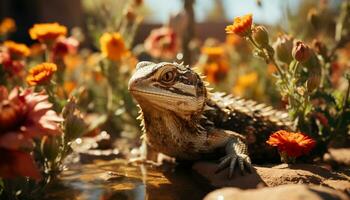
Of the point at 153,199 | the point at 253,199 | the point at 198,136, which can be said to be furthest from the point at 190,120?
the point at 253,199

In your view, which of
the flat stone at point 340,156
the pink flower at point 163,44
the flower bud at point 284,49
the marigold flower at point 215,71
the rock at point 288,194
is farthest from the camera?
the marigold flower at point 215,71

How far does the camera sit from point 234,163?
11.0ft

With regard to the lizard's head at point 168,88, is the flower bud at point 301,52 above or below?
A: above

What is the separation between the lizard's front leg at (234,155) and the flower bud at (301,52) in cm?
76

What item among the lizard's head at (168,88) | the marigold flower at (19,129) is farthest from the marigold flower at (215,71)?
the marigold flower at (19,129)

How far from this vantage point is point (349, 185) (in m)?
3.01

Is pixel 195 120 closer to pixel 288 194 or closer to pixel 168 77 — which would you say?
pixel 168 77

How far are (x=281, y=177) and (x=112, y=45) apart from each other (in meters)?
2.71

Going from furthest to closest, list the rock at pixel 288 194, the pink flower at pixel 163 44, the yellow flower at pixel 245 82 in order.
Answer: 1. the yellow flower at pixel 245 82
2. the pink flower at pixel 163 44
3. the rock at pixel 288 194

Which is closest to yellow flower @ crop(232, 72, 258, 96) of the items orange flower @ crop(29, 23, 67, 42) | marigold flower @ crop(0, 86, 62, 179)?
orange flower @ crop(29, 23, 67, 42)

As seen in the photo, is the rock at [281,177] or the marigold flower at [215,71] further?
the marigold flower at [215,71]

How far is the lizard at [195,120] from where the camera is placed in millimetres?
3439

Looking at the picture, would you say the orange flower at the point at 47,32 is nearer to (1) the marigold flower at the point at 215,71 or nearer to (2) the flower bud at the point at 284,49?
(2) the flower bud at the point at 284,49

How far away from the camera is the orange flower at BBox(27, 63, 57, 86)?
3701 millimetres
